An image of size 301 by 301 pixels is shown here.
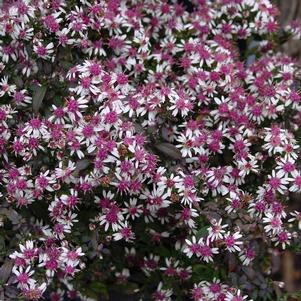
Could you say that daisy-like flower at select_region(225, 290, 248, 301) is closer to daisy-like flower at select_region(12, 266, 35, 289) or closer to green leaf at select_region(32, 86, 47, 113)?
daisy-like flower at select_region(12, 266, 35, 289)

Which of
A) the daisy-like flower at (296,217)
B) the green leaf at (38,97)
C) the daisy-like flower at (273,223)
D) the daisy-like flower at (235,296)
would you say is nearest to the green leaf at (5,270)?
the green leaf at (38,97)

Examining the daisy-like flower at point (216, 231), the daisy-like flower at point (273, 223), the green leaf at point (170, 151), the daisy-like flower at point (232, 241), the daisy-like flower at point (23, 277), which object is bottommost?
the daisy-like flower at point (23, 277)

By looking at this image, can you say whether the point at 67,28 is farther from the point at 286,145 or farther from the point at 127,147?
the point at 286,145

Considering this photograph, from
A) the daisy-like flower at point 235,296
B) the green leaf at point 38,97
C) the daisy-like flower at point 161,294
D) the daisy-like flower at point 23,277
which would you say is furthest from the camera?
the daisy-like flower at point 161,294

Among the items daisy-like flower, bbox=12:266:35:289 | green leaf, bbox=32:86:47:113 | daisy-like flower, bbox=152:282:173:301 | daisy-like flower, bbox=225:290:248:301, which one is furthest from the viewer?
daisy-like flower, bbox=152:282:173:301

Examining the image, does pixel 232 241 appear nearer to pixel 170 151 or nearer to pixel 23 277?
pixel 170 151

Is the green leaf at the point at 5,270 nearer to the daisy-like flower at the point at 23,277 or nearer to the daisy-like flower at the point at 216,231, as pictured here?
the daisy-like flower at the point at 23,277

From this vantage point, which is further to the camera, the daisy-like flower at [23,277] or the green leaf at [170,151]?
the green leaf at [170,151]

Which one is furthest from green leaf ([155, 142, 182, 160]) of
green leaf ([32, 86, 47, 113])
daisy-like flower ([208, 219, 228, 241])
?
green leaf ([32, 86, 47, 113])

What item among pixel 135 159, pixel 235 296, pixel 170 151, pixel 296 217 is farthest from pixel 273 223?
pixel 135 159
